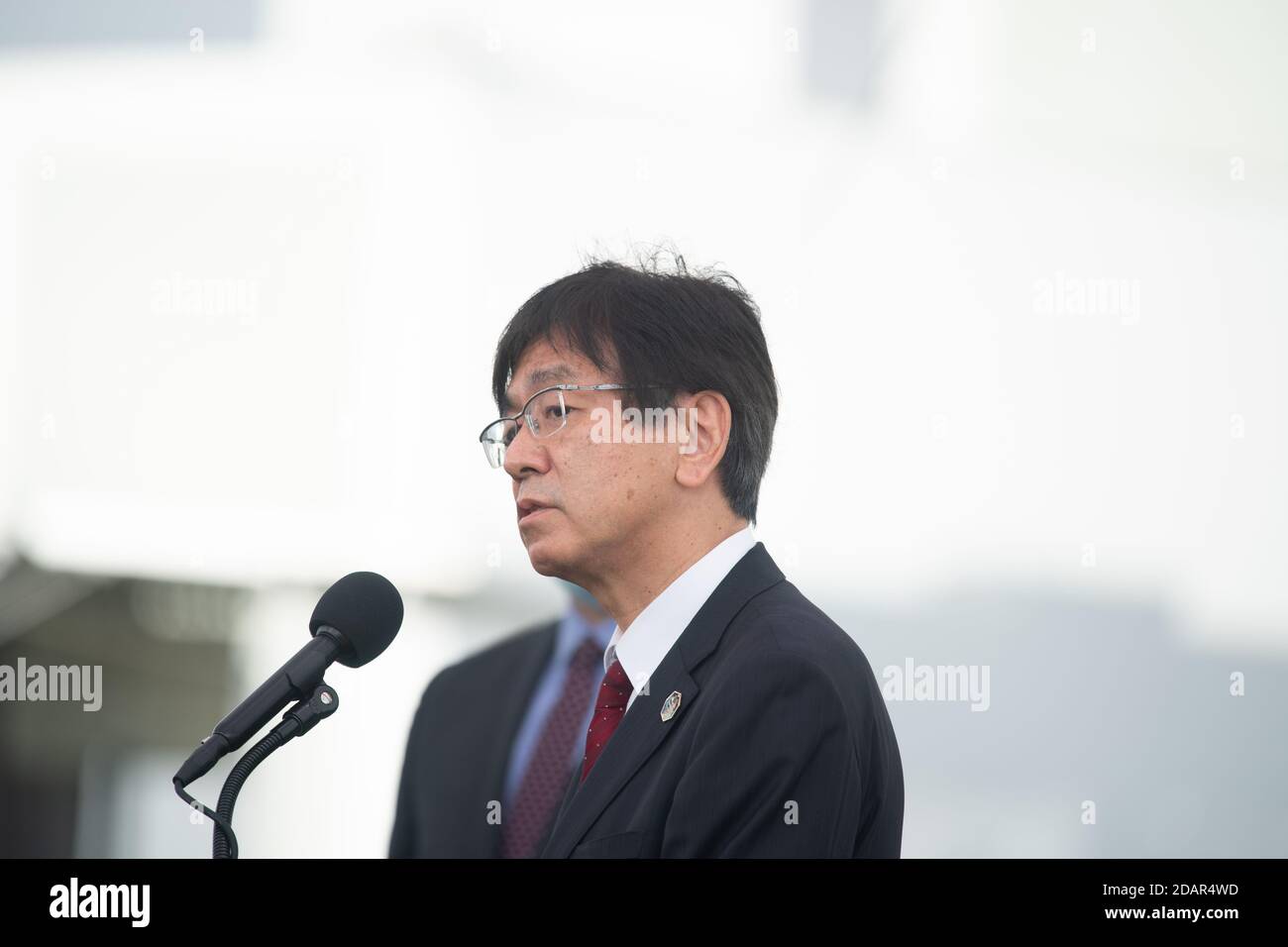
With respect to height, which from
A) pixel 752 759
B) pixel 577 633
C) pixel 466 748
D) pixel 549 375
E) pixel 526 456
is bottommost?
pixel 752 759

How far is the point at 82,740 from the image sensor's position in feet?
14.0

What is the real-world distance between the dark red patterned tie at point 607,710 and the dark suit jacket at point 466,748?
0.73 metres

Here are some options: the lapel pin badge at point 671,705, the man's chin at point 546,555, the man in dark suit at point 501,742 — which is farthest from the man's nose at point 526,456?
the man in dark suit at point 501,742

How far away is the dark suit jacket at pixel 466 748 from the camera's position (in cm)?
242

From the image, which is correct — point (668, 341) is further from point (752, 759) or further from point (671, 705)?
point (752, 759)

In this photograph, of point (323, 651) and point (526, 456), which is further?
point (526, 456)

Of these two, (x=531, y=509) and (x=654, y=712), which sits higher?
(x=531, y=509)

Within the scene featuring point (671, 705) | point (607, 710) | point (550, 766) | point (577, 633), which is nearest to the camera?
point (671, 705)

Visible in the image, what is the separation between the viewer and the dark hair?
1857mm

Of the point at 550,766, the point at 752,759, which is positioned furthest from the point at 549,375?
the point at 550,766

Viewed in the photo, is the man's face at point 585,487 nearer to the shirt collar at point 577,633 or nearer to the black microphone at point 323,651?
the black microphone at point 323,651

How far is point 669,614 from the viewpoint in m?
1.76

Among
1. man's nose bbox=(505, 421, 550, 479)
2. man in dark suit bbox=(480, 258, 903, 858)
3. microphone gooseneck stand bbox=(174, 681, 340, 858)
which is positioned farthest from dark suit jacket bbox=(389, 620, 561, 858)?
microphone gooseneck stand bbox=(174, 681, 340, 858)

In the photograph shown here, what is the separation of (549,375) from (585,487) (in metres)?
0.18
